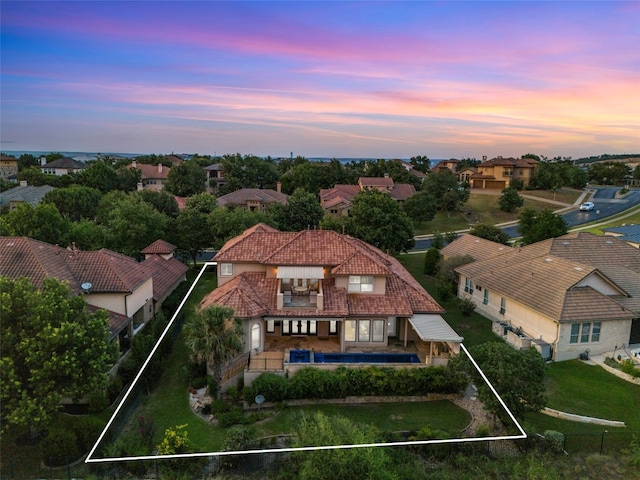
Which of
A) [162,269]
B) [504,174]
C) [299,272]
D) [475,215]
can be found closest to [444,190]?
[475,215]

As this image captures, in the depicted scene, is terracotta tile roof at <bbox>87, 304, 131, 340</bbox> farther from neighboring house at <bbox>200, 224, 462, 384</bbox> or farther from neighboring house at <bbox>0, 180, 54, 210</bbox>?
neighboring house at <bbox>0, 180, 54, 210</bbox>

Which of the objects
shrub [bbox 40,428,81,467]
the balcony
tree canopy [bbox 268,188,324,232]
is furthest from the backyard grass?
tree canopy [bbox 268,188,324,232]

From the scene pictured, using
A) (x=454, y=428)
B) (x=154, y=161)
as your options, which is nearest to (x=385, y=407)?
(x=454, y=428)

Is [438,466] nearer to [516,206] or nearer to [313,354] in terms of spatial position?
[313,354]

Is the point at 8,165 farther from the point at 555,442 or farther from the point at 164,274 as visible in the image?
the point at 555,442

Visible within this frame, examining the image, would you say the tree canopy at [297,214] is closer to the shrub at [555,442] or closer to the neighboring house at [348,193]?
the neighboring house at [348,193]

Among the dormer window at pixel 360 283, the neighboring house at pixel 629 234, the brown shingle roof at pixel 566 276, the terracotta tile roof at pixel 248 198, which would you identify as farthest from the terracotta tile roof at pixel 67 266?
the terracotta tile roof at pixel 248 198
